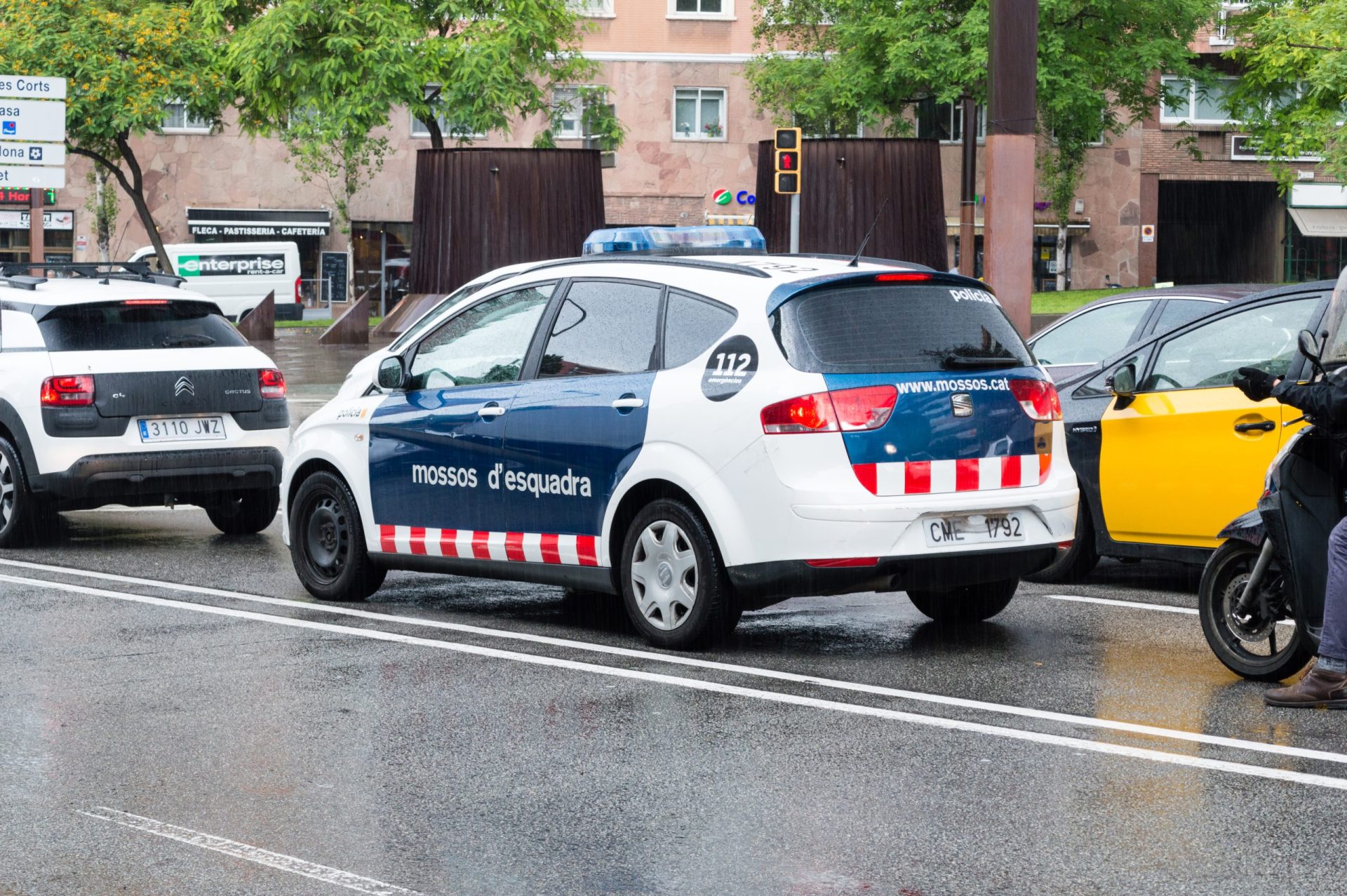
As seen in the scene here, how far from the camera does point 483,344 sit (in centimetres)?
895

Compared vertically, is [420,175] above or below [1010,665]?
above

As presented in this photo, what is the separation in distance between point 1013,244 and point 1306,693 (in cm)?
905

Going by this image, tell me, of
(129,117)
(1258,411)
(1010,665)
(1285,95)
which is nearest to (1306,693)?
(1010,665)

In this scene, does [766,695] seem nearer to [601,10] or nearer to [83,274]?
[83,274]

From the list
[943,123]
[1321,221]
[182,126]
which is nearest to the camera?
[943,123]

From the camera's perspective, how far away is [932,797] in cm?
551

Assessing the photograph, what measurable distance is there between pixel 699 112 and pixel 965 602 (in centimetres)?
4423

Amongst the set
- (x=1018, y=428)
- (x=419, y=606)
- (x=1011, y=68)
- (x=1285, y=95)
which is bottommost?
(x=419, y=606)

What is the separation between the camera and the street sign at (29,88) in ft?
66.3

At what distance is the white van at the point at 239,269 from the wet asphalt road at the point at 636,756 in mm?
44258

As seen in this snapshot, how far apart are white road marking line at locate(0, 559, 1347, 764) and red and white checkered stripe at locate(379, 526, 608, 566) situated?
1.04 ft

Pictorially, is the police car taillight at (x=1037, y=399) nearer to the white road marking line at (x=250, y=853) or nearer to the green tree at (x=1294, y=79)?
the white road marking line at (x=250, y=853)

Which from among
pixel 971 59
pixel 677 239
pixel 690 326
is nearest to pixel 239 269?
pixel 971 59

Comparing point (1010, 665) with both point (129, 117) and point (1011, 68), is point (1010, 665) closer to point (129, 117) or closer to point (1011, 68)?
A: point (1011, 68)
